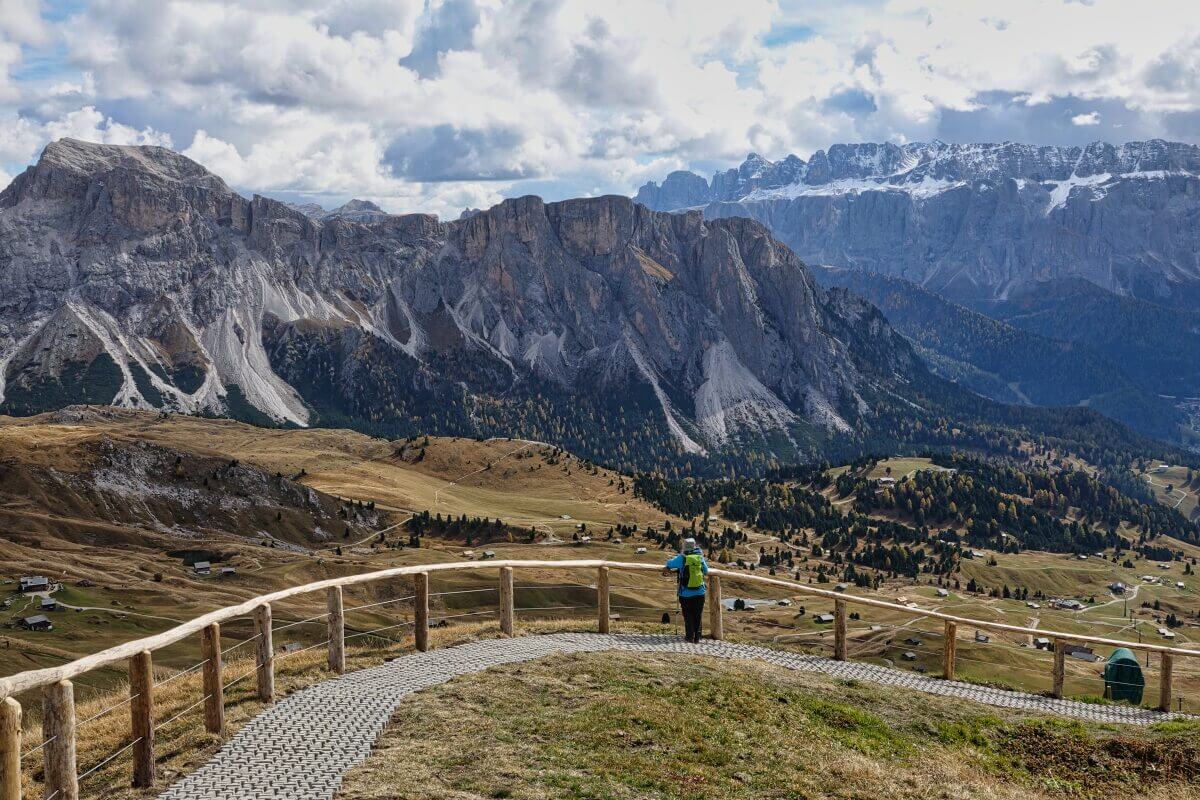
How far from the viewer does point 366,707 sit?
22250mm

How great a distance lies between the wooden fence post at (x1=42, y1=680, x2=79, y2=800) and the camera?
16266 millimetres

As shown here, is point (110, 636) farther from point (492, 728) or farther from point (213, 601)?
point (492, 728)

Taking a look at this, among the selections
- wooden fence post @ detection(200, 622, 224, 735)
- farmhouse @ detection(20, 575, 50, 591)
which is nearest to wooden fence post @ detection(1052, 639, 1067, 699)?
wooden fence post @ detection(200, 622, 224, 735)

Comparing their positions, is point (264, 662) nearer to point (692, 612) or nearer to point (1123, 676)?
point (692, 612)

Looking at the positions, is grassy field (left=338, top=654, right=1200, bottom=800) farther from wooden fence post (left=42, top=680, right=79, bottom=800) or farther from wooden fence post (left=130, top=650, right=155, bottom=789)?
wooden fence post (left=42, top=680, right=79, bottom=800)

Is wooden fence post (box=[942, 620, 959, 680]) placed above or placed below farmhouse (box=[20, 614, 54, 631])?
above

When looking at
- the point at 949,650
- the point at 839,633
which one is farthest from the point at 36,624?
the point at 949,650

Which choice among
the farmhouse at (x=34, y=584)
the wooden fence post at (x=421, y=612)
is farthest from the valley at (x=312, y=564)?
the wooden fence post at (x=421, y=612)

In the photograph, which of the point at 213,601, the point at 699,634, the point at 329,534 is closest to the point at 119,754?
the point at 699,634

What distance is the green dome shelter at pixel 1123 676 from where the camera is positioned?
36.8 metres

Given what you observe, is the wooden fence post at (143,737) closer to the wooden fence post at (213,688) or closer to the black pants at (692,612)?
the wooden fence post at (213,688)

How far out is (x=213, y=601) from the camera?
9925 centimetres

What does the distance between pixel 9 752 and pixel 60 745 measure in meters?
1.23

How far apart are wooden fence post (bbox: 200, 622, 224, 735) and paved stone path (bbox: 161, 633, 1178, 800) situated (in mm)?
592
